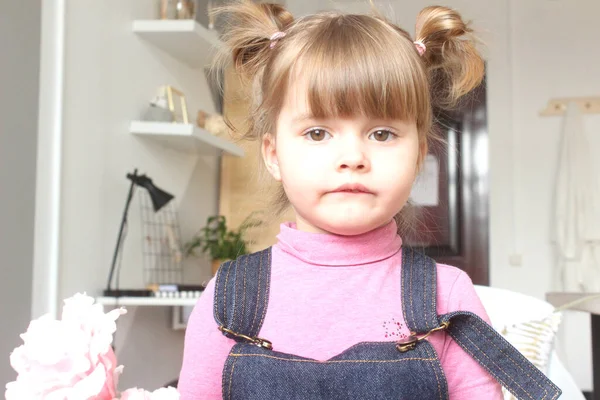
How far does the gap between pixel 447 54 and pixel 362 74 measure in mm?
222

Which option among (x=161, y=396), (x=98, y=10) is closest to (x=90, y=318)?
(x=161, y=396)

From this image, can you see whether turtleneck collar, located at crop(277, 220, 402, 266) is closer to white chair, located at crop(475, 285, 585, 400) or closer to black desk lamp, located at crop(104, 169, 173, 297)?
white chair, located at crop(475, 285, 585, 400)

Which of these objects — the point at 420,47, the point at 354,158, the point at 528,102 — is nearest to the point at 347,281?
the point at 354,158

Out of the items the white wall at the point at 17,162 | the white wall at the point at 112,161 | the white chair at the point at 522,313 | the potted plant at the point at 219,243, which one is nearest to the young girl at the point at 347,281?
the white chair at the point at 522,313

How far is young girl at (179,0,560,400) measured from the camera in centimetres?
70

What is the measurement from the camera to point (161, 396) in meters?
0.46

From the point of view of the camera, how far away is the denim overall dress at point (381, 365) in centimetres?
69

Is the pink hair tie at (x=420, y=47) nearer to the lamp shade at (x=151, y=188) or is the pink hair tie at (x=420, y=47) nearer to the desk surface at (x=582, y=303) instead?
the desk surface at (x=582, y=303)

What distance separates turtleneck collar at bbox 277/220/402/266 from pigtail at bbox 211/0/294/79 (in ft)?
0.84

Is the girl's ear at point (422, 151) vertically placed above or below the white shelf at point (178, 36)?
below

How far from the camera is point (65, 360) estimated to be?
1.46 ft

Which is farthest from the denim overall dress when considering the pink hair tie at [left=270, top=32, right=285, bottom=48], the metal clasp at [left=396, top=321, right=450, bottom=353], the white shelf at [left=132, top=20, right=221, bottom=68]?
the white shelf at [left=132, top=20, right=221, bottom=68]

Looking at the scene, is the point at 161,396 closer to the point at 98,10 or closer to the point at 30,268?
the point at 30,268

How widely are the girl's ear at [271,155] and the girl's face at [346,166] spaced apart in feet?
0.23
